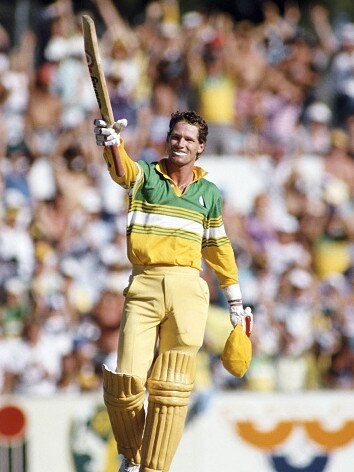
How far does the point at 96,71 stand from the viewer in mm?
6406

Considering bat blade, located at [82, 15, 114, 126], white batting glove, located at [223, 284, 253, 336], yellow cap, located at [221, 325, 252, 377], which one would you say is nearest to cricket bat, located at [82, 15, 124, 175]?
bat blade, located at [82, 15, 114, 126]

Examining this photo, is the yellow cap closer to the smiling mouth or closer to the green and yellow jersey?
the green and yellow jersey

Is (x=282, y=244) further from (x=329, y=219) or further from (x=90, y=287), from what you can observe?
(x=90, y=287)

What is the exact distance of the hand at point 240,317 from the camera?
719 centimetres

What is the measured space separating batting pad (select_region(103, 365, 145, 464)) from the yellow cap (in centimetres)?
53

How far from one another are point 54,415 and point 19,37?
545 centimetres

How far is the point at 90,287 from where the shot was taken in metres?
11.8

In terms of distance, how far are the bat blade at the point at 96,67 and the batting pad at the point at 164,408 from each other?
1354 mm

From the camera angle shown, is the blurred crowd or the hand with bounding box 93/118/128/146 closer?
the hand with bounding box 93/118/128/146

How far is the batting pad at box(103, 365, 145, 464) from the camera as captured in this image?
6.77 m

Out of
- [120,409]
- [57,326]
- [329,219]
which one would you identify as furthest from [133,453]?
[329,219]

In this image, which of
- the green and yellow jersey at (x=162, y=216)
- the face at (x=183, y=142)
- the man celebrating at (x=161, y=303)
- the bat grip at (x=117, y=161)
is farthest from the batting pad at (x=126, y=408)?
the face at (x=183, y=142)

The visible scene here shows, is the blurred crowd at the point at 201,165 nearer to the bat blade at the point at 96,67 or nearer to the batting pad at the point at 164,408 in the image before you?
the batting pad at the point at 164,408

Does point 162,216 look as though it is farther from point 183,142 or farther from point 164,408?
point 164,408
